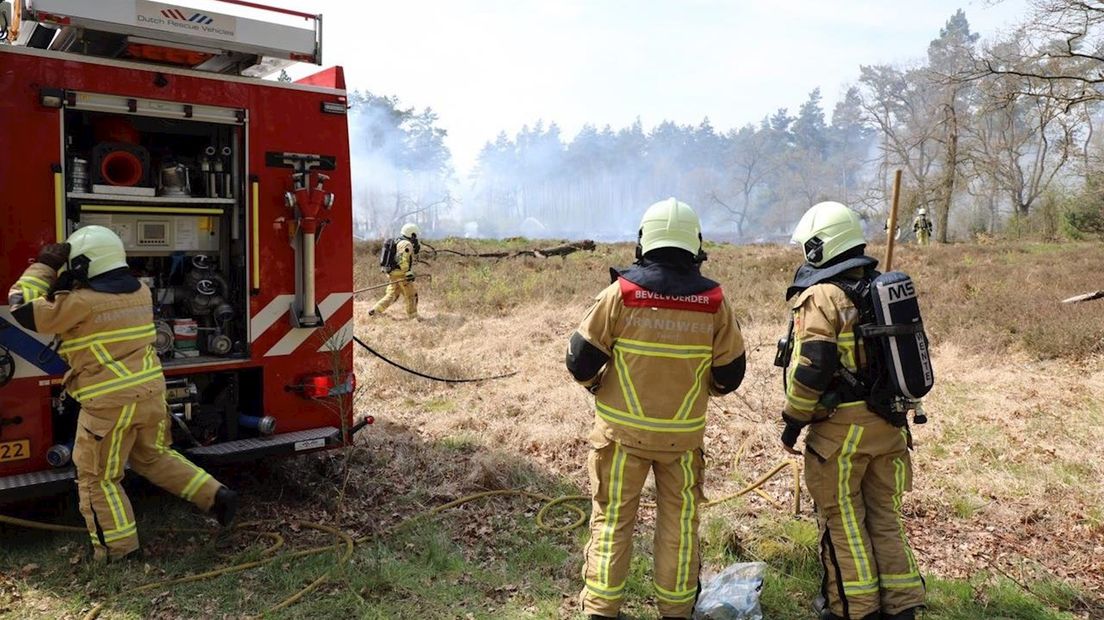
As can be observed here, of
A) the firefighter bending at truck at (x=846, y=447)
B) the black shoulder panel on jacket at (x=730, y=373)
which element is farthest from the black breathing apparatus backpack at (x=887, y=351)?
the black shoulder panel on jacket at (x=730, y=373)

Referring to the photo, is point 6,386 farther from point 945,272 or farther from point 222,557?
point 945,272

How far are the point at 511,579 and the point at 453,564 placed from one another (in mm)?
350

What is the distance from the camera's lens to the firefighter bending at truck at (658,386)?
355 cm

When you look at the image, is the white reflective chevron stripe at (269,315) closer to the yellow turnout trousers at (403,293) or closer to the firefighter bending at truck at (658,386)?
the firefighter bending at truck at (658,386)

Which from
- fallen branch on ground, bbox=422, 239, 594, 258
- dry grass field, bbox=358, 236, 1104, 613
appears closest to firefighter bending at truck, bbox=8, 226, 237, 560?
dry grass field, bbox=358, 236, 1104, 613

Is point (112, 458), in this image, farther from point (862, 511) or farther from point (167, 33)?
point (862, 511)

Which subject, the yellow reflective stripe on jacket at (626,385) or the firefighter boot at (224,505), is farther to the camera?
the firefighter boot at (224,505)

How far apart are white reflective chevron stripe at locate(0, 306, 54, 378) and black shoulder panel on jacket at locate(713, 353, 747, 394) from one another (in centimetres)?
346

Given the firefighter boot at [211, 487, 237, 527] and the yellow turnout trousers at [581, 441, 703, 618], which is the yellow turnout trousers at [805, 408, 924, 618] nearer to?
the yellow turnout trousers at [581, 441, 703, 618]

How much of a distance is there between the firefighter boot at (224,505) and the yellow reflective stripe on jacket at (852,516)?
3.17 m

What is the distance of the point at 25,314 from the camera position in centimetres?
394

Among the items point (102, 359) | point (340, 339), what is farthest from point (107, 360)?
point (340, 339)

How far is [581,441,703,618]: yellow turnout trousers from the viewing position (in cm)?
359

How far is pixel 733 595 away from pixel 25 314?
11.9 feet
